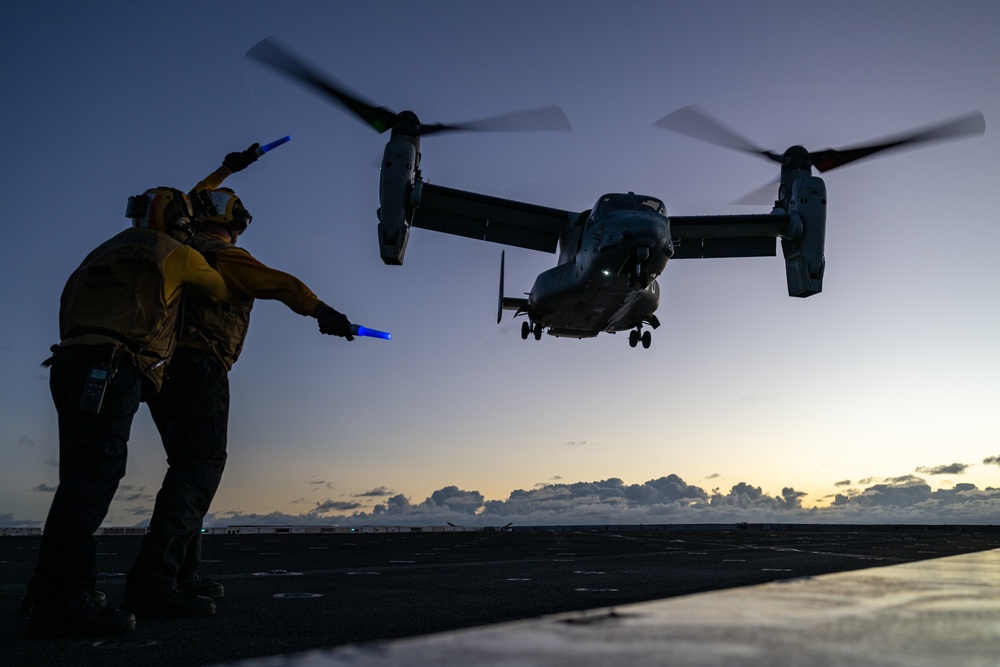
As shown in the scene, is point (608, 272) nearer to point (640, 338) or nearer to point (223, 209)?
point (640, 338)

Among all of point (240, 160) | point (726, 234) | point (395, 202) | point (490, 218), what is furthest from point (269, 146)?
point (726, 234)

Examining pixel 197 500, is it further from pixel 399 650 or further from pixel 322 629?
pixel 399 650

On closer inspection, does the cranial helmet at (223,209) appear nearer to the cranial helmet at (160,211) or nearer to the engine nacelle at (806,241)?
the cranial helmet at (160,211)

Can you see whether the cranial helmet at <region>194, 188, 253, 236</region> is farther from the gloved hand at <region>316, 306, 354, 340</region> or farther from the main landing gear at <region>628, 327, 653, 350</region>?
the main landing gear at <region>628, 327, 653, 350</region>

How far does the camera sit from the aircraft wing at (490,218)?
24.7 m

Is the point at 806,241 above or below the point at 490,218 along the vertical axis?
below

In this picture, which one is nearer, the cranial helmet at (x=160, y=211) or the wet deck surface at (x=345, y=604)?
the wet deck surface at (x=345, y=604)

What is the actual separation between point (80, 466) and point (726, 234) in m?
25.4

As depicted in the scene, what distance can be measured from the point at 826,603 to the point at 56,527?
322 cm

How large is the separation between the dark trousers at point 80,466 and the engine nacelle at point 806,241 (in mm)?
23621

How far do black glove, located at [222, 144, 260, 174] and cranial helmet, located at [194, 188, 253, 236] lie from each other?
1.23m

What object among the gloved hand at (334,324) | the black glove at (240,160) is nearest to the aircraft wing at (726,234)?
the black glove at (240,160)

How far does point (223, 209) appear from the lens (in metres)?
4.59

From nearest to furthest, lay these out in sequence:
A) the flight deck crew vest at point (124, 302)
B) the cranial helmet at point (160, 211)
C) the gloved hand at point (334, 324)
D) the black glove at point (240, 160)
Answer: the flight deck crew vest at point (124, 302), the gloved hand at point (334, 324), the cranial helmet at point (160, 211), the black glove at point (240, 160)
